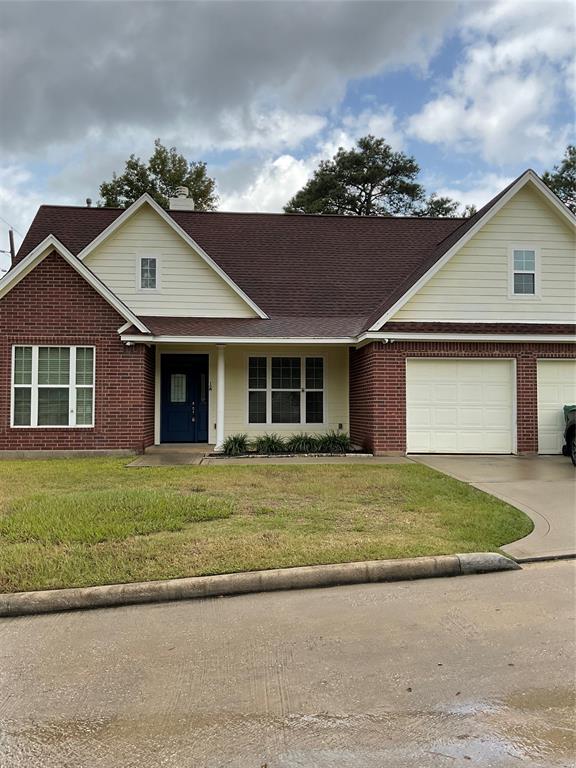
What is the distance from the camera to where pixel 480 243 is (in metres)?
14.3

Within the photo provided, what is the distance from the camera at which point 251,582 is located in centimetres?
525

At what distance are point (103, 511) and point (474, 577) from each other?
173 inches

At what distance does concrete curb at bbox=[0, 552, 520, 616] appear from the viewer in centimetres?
491

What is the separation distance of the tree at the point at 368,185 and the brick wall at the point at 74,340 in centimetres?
2950

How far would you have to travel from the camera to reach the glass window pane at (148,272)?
627 inches

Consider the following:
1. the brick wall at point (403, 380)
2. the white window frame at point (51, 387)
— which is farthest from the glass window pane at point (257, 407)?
the white window frame at point (51, 387)

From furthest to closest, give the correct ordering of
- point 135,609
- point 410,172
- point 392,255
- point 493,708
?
1. point 410,172
2. point 392,255
3. point 135,609
4. point 493,708

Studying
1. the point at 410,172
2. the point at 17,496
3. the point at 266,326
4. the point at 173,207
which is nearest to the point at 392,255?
the point at 266,326

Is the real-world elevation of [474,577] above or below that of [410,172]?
below

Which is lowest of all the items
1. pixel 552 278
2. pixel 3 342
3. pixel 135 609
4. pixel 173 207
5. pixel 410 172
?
pixel 135 609

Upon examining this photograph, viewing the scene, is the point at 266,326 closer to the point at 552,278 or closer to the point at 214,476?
the point at 214,476

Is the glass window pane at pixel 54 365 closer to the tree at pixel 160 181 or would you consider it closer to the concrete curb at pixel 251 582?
the concrete curb at pixel 251 582

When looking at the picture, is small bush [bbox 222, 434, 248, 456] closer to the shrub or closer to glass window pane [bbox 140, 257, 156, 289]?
the shrub

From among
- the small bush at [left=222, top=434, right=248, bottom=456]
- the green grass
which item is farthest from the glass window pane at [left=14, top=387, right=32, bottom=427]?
the small bush at [left=222, top=434, right=248, bottom=456]
